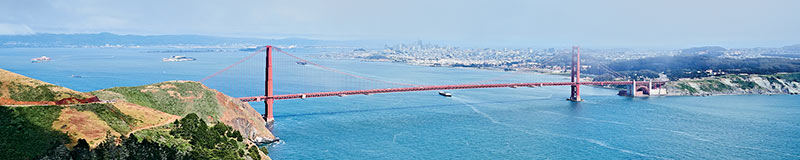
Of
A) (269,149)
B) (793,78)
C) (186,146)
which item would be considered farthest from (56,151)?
(793,78)

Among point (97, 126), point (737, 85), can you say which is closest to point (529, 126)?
point (97, 126)

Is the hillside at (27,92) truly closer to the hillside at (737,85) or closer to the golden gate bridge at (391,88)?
the golden gate bridge at (391,88)

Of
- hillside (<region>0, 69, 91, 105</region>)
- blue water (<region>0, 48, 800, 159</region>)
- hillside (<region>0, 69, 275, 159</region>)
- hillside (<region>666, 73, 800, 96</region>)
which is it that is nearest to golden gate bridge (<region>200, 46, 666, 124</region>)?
blue water (<region>0, 48, 800, 159</region>)

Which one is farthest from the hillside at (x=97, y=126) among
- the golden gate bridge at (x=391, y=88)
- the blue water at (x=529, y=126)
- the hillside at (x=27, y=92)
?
the golden gate bridge at (x=391, y=88)

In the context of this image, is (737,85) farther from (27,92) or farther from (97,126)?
(27,92)

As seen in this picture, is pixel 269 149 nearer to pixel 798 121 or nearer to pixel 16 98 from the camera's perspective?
pixel 16 98

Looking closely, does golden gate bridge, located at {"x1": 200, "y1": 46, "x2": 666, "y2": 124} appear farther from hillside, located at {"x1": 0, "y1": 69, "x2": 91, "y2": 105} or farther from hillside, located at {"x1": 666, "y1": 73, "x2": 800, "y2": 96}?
hillside, located at {"x1": 0, "y1": 69, "x2": 91, "y2": 105}
